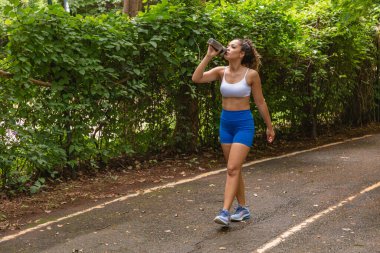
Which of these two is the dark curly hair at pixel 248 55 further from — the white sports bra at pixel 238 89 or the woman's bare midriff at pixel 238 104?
the woman's bare midriff at pixel 238 104

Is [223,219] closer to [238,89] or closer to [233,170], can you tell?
[233,170]

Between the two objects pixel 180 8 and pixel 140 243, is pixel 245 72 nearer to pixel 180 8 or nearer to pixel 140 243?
pixel 140 243

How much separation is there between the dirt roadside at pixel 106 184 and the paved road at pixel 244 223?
1.29ft

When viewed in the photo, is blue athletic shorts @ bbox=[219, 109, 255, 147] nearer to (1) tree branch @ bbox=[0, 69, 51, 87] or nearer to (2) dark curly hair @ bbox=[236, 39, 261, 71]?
(2) dark curly hair @ bbox=[236, 39, 261, 71]

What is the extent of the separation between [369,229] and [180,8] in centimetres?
487

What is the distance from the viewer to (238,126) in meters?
6.00

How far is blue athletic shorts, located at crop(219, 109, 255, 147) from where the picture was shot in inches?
235

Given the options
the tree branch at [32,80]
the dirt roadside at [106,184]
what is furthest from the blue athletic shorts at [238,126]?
the tree branch at [32,80]

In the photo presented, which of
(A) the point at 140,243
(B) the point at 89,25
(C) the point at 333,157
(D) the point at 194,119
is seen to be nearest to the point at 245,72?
(A) the point at 140,243

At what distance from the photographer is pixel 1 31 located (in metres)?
7.02

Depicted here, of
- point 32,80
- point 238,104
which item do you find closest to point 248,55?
point 238,104

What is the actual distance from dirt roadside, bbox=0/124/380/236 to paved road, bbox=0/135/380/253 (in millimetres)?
395

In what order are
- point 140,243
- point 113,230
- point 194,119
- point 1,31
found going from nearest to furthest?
point 140,243 < point 113,230 < point 1,31 < point 194,119

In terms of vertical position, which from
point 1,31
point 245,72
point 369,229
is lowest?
point 369,229
